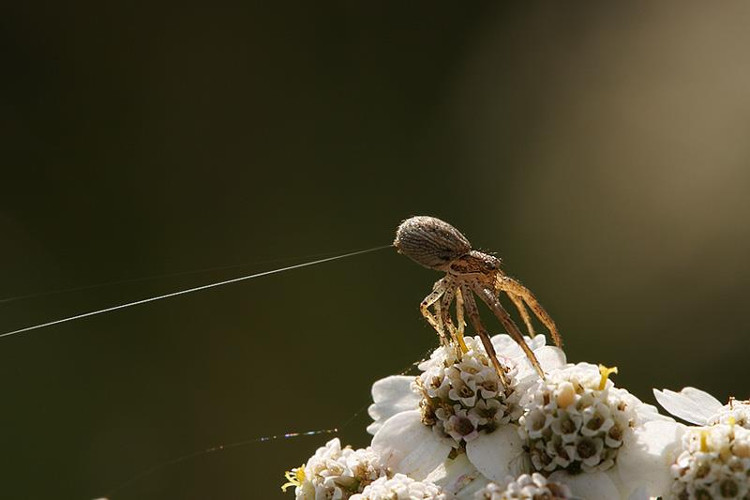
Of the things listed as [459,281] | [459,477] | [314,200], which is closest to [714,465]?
[459,477]

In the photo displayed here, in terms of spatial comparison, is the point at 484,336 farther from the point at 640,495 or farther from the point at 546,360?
the point at 640,495

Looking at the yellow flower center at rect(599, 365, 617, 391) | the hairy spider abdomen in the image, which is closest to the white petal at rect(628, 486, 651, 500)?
the yellow flower center at rect(599, 365, 617, 391)

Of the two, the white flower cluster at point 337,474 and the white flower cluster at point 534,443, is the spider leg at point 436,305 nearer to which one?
the white flower cluster at point 534,443

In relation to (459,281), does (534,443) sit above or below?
below

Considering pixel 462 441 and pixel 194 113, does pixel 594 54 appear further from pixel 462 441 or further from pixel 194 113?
pixel 462 441

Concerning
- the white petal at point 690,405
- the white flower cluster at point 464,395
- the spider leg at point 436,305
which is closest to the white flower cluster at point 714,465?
the white petal at point 690,405

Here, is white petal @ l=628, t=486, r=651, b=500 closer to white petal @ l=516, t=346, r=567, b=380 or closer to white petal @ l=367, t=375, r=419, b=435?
white petal @ l=516, t=346, r=567, b=380

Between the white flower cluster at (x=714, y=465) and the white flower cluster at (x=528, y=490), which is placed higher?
the white flower cluster at (x=714, y=465)
